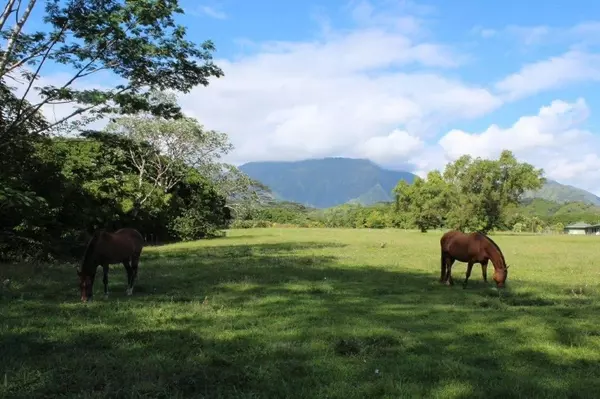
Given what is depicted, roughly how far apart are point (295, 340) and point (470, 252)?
10.5 m

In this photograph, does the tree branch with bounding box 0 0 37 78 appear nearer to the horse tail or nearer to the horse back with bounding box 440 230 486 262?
the horse tail

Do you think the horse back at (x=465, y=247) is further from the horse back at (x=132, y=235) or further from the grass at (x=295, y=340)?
the horse back at (x=132, y=235)

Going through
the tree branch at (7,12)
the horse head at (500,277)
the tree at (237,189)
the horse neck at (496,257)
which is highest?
the tree branch at (7,12)

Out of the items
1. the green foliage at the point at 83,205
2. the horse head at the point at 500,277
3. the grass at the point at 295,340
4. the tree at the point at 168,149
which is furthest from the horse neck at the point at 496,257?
the tree at the point at 168,149

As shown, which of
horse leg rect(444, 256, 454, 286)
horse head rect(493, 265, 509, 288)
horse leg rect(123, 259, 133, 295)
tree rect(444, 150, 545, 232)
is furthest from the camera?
tree rect(444, 150, 545, 232)

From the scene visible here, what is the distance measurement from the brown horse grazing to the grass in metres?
0.53

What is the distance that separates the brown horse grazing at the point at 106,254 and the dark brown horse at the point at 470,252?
37.2 ft

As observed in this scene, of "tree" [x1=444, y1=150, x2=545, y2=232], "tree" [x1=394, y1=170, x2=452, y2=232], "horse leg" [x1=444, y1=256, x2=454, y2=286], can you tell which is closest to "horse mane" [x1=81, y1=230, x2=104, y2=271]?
"horse leg" [x1=444, y1=256, x2=454, y2=286]

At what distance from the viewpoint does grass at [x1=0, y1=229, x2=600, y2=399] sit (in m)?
6.70

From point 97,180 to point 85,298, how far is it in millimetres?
20725

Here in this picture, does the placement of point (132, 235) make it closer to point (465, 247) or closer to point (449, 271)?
point (449, 271)

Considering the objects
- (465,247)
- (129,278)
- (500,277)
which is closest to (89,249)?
(129,278)

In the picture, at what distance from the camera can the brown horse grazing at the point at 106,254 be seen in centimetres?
1284

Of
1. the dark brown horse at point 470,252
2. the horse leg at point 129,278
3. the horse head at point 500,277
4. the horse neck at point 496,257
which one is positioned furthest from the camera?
the dark brown horse at point 470,252
